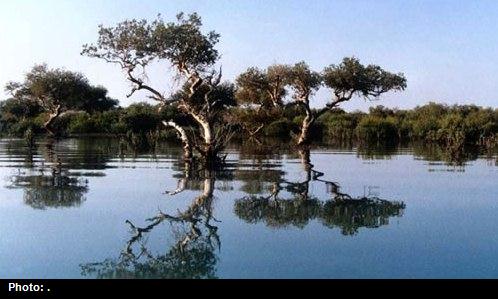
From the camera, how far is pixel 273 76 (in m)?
46.6

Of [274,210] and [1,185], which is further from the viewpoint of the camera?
[1,185]

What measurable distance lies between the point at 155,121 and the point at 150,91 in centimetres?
3330

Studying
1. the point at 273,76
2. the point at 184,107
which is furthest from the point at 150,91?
the point at 273,76

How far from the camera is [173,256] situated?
8.16 m

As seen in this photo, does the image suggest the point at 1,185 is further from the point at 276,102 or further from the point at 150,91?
the point at 276,102

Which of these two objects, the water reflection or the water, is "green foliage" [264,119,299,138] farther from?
the water reflection

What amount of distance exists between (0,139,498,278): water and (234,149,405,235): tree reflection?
3 centimetres

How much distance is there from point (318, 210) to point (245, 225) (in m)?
2.22

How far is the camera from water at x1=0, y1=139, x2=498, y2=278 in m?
7.63

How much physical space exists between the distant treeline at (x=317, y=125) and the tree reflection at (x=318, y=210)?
30981 mm

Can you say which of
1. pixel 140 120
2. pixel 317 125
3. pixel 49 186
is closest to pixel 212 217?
pixel 49 186

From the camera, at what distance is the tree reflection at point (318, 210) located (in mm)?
10758
